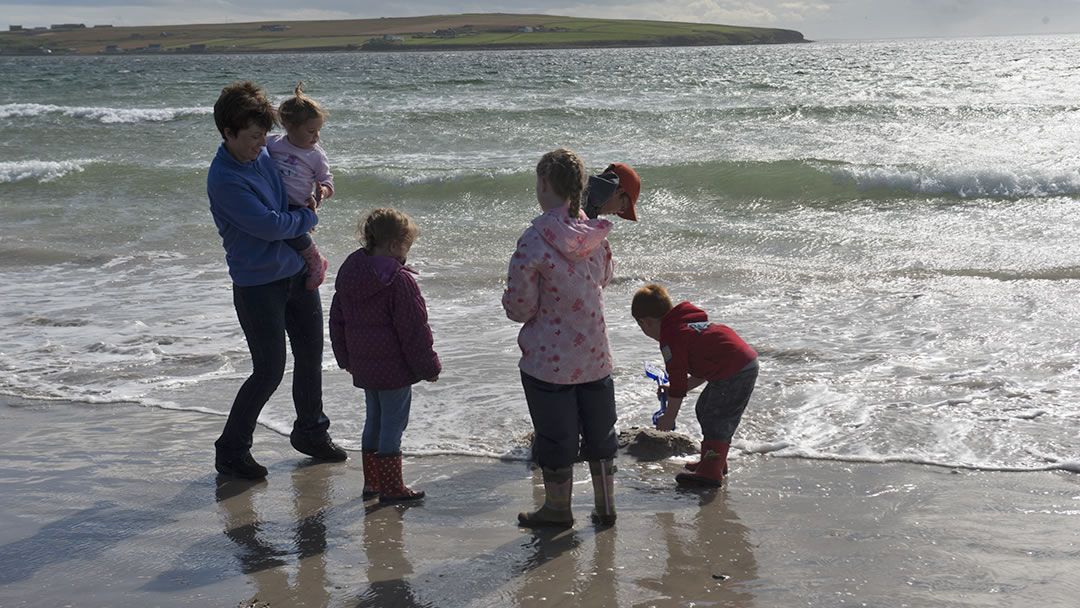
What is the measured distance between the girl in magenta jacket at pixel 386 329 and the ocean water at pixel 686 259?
0.77 meters

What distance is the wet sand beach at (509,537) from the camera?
3.14 meters

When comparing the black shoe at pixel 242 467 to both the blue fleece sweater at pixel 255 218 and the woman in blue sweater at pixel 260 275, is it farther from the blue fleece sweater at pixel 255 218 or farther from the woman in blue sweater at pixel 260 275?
the blue fleece sweater at pixel 255 218

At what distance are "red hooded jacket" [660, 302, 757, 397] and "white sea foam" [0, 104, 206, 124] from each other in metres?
23.6

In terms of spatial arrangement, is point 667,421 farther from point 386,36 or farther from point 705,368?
point 386,36

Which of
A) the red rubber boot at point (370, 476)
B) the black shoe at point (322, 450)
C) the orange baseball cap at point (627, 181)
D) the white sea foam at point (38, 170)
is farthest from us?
the white sea foam at point (38, 170)

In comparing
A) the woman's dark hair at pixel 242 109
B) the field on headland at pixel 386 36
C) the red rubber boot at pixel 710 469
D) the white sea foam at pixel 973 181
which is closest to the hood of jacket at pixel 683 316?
the red rubber boot at pixel 710 469

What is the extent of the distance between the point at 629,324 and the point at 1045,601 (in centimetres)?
438

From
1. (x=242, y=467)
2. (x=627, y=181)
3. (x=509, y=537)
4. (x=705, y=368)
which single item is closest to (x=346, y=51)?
(x=627, y=181)

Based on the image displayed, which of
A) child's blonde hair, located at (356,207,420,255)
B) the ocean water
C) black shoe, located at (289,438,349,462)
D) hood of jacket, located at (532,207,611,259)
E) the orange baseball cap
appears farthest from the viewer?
the ocean water

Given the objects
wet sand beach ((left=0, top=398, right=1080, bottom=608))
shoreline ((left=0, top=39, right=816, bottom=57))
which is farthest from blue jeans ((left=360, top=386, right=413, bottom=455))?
shoreline ((left=0, top=39, right=816, bottom=57))

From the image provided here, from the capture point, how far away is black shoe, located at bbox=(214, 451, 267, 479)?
4305mm

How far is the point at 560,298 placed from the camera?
142 inches

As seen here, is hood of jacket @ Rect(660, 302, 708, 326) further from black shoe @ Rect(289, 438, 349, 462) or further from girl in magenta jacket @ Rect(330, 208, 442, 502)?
black shoe @ Rect(289, 438, 349, 462)

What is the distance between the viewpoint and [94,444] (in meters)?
4.83
